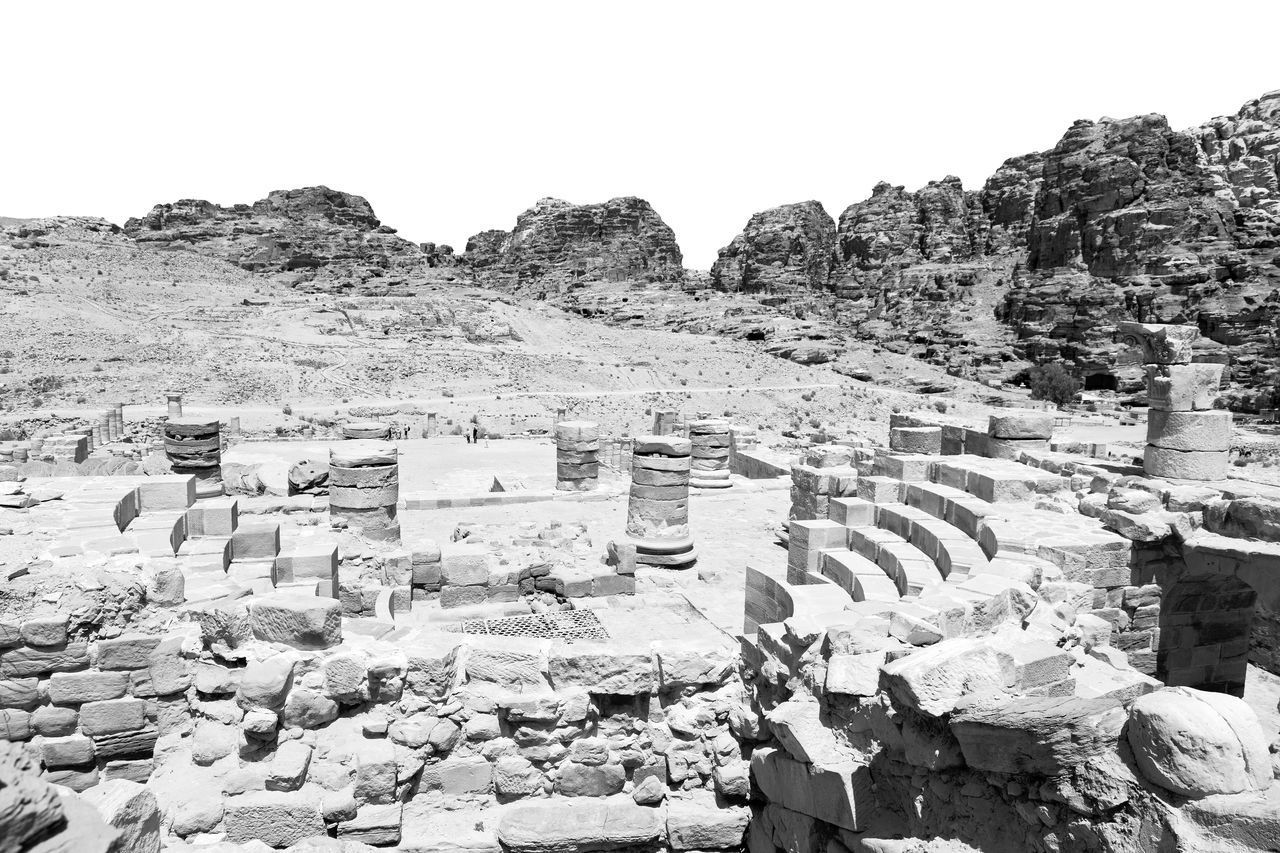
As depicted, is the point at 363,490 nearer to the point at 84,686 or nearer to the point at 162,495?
the point at 162,495

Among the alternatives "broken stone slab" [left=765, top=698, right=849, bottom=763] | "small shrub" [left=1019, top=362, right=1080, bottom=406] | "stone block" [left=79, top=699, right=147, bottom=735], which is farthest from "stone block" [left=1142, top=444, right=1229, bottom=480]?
"small shrub" [left=1019, top=362, right=1080, bottom=406]

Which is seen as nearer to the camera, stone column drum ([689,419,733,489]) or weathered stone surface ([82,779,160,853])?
weathered stone surface ([82,779,160,853])

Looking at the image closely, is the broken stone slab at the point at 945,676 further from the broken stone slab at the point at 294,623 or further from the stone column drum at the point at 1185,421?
the stone column drum at the point at 1185,421

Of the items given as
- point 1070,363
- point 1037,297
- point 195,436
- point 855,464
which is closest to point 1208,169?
point 1037,297

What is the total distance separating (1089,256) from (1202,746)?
81831 mm

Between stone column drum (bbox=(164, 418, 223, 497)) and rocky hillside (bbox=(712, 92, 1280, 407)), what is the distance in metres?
54.5

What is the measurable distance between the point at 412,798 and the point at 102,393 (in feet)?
142

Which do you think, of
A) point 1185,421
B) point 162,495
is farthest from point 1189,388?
point 162,495

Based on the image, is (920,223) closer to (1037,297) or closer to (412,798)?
(1037,297)

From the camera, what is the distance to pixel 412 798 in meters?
5.55

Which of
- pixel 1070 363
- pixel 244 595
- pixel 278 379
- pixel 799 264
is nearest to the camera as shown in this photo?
pixel 244 595

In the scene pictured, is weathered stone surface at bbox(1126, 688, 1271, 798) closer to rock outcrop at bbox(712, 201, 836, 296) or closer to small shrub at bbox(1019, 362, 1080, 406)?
small shrub at bbox(1019, 362, 1080, 406)

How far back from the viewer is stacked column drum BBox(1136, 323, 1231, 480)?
12.8 m

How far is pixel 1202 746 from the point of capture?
10.6 feet
